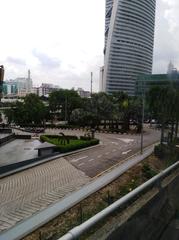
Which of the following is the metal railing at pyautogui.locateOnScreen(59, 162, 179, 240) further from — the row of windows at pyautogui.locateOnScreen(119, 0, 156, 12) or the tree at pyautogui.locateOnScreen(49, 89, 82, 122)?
the row of windows at pyautogui.locateOnScreen(119, 0, 156, 12)

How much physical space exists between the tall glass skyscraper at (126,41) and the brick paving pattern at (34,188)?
379 ft

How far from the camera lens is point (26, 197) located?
66.4 feet

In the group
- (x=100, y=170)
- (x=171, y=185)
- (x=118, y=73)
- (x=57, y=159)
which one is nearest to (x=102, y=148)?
(x=57, y=159)

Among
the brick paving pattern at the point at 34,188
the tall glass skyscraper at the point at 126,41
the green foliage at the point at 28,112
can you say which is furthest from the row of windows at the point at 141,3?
the brick paving pattern at the point at 34,188

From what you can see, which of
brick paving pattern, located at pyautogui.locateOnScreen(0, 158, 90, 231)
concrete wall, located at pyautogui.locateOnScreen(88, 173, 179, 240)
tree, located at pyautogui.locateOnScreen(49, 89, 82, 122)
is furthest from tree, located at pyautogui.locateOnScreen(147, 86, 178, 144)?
tree, located at pyautogui.locateOnScreen(49, 89, 82, 122)

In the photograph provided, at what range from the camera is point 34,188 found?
22.5 meters

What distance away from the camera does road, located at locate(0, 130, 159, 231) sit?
17828mm

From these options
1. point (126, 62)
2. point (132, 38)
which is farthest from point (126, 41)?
point (126, 62)

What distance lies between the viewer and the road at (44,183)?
17828 millimetres

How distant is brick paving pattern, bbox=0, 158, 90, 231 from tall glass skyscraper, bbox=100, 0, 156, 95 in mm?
115426

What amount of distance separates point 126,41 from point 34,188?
12459cm

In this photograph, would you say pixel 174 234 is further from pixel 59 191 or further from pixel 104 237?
pixel 59 191

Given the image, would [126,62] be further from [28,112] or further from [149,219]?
[149,219]

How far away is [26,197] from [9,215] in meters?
3.41
